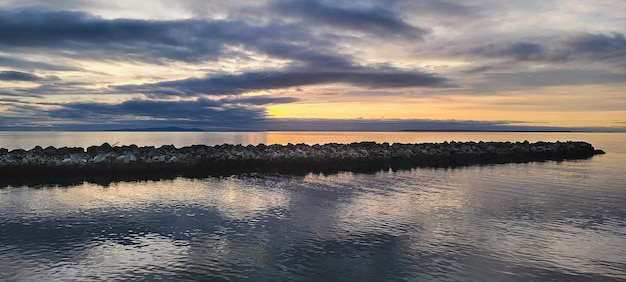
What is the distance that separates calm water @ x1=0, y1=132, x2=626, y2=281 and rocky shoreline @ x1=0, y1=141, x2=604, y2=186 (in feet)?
20.4

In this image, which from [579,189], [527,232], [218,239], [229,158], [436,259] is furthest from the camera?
[229,158]

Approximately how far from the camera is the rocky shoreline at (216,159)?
30.5m

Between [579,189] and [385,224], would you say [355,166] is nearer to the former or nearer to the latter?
[579,189]

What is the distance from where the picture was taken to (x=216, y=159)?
121 ft

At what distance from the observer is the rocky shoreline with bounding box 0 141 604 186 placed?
3050 cm

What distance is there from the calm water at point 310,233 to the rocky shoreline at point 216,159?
6207 millimetres

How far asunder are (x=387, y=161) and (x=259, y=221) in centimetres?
2855

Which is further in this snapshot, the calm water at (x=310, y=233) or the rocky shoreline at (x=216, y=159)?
the rocky shoreline at (x=216, y=159)

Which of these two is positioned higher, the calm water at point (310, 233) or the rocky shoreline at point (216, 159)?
the rocky shoreline at point (216, 159)

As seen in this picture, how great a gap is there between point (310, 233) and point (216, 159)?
78.1 ft

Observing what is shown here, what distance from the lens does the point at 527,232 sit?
49.1 feet

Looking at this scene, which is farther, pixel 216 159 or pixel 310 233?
pixel 216 159

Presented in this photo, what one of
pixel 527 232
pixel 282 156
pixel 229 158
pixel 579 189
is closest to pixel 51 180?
pixel 229 158

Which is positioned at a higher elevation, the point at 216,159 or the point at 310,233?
the point at 216,159
